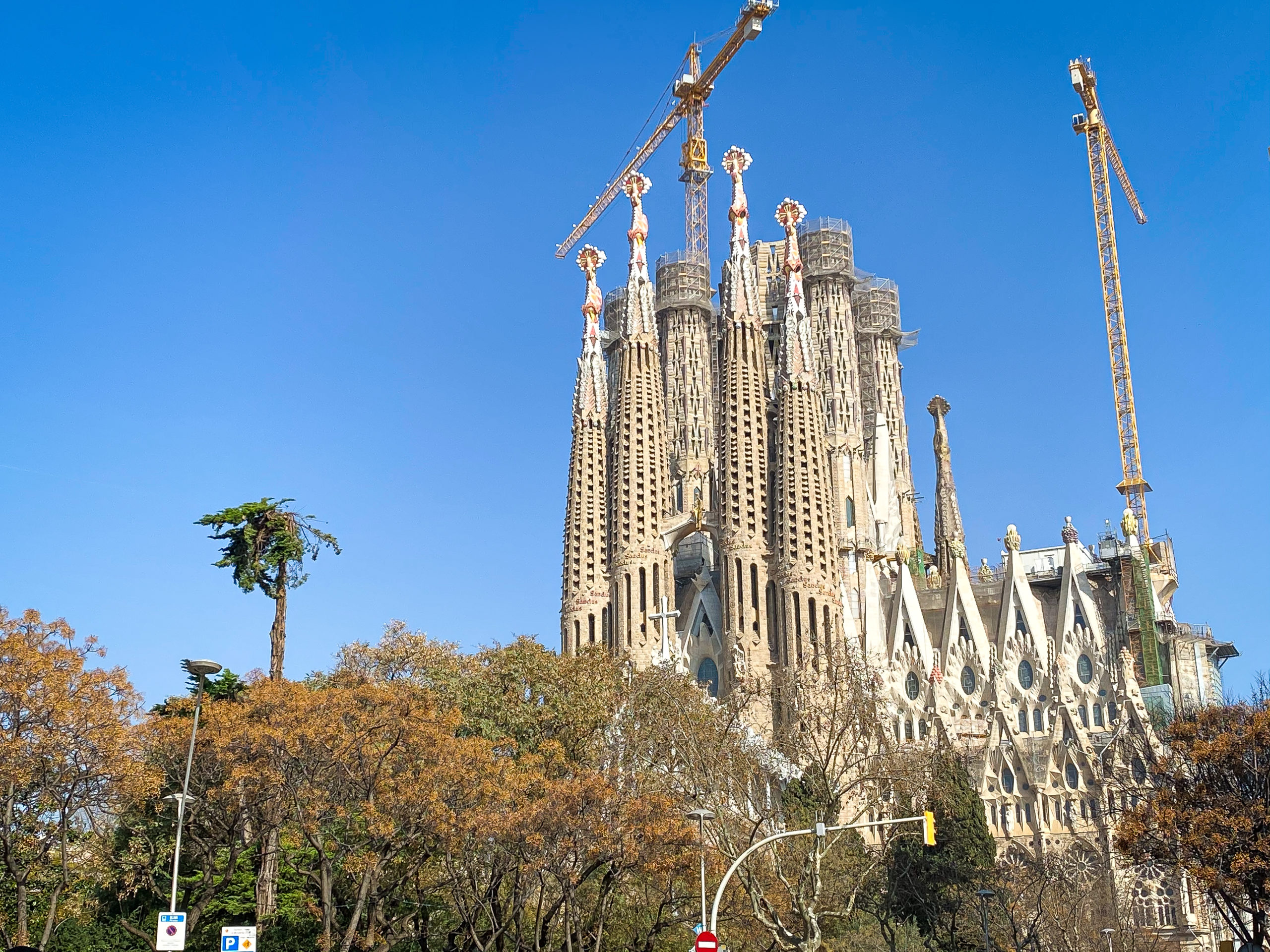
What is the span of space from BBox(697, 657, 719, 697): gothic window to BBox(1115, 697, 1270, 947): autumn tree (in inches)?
1401

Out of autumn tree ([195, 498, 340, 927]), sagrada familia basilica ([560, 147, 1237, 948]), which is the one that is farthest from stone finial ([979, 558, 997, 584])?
autumn tree ([195, 498, 340, 927])

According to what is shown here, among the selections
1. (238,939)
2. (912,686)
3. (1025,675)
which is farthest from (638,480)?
(238,939)

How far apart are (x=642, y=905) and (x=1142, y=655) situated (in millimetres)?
38165

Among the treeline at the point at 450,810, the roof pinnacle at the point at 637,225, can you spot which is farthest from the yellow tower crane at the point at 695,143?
the treeline at the point at 450,810

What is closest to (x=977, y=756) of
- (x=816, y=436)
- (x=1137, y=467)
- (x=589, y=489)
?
(x=816, y=436)

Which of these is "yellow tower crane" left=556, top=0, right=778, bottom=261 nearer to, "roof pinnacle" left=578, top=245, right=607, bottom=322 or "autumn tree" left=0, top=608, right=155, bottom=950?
"roof pinnacle" left=578, top=245, right=607, bottom=322

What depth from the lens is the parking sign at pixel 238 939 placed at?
1917 cm

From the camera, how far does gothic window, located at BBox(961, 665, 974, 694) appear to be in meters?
60.6

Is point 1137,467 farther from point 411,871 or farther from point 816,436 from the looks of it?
point 411,871

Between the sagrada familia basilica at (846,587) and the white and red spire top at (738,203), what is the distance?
11 centimetres

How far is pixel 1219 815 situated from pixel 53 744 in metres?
19.4

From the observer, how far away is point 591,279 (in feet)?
234

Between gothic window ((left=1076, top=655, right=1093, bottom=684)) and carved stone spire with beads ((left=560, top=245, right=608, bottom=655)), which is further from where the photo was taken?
carved stone spire with beads ((left=560, top=245, right=608, bottom=655))

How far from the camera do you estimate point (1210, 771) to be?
25766 mm
